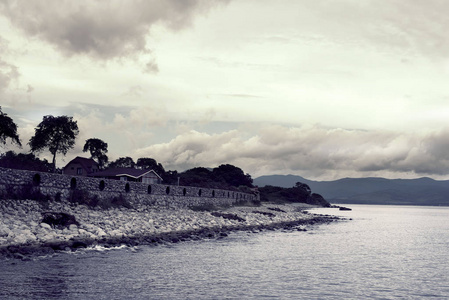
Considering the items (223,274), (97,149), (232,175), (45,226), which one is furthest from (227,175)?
(223,274)

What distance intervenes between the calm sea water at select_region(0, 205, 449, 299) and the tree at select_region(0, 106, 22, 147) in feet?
131

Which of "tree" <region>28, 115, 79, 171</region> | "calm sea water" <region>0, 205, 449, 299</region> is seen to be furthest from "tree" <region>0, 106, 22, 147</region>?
"calm sea water" <region>0, 205, 449, 299</region>

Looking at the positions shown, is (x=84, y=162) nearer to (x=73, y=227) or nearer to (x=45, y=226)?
(x=73, y=227)

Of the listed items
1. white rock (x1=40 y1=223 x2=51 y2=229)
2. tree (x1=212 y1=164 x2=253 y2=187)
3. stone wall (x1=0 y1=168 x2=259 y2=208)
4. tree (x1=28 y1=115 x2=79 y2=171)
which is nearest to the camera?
white rock (x1=40 y1=223 x2=51 y2=229)

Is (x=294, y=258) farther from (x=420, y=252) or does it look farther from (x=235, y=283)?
(x=420, y=252)

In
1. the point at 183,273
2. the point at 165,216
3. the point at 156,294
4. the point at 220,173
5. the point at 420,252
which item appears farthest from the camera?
the point at 220,173

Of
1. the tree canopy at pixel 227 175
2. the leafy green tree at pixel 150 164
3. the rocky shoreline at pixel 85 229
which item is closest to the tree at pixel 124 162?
the leafy green tree at pixel 150 164

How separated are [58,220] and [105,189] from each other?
46.9ft

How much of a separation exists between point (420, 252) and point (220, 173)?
5351 inches

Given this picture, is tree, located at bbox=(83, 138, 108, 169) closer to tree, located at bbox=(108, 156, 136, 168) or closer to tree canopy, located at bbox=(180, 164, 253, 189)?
tree, located at bbox=(108, 156, 136, 168)

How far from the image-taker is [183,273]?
21.3 metres

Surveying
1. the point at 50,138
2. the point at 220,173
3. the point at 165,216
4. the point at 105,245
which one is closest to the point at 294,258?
the point at 105,245

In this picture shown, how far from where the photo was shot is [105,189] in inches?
1768

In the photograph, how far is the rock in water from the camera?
98.7 ft
